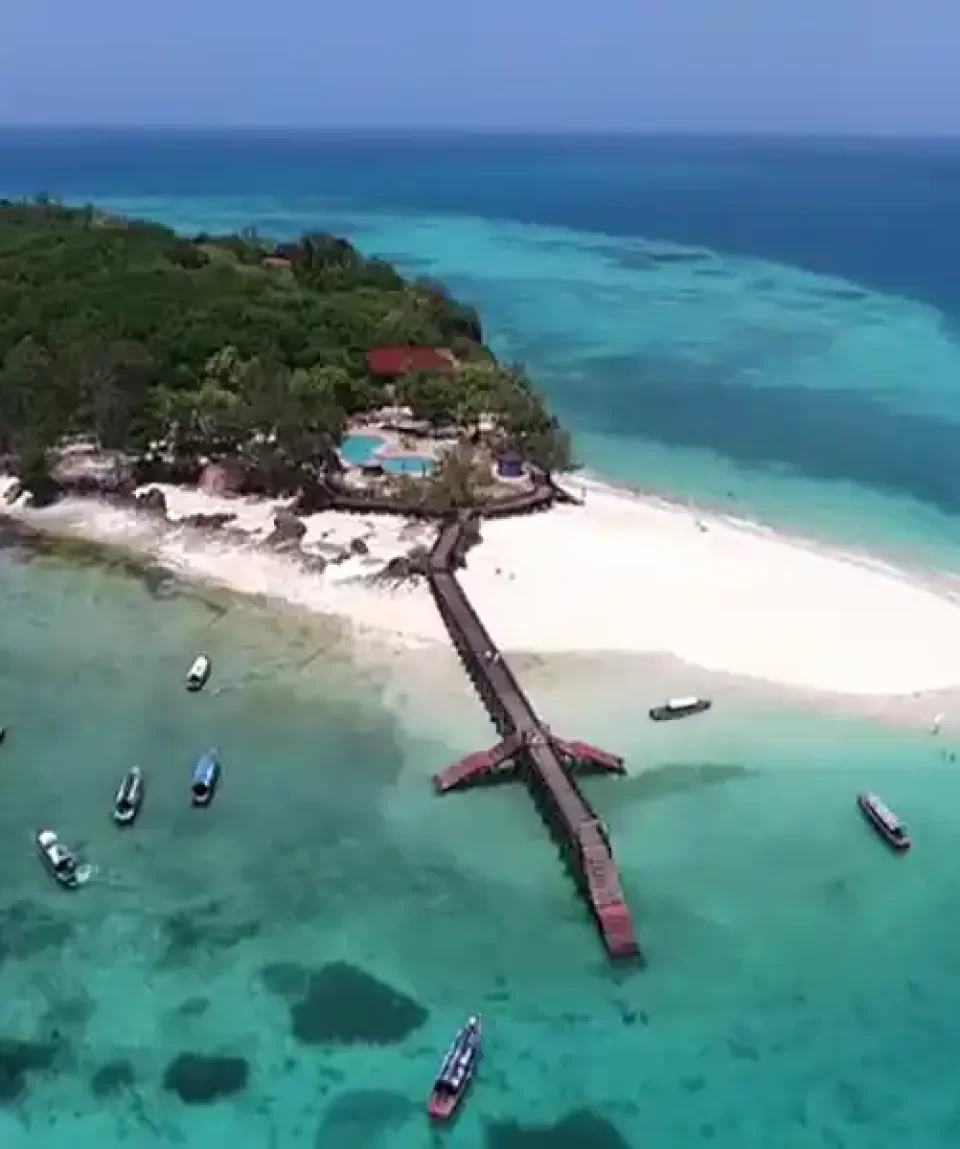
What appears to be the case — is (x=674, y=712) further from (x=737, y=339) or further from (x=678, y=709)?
(x=737, y=339)

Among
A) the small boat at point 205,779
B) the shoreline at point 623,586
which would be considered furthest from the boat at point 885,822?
the small boat at point 205,779

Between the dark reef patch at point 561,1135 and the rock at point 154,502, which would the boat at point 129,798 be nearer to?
the dark reef patch at point 561,1135

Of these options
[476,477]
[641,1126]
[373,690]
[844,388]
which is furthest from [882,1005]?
[844,388]

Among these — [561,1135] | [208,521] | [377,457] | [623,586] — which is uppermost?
[377,457]

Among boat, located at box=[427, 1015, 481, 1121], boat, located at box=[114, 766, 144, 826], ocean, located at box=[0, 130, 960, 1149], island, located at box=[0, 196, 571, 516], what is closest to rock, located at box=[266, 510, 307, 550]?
island, located at box=[0, 196, 571, 516]

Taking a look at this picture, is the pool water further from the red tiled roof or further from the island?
the red tiled roof

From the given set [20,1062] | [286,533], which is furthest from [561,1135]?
[286,533]

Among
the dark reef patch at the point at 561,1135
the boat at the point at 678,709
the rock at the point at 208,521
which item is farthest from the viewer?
the rock at the point at 208,521

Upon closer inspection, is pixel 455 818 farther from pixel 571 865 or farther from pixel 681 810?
pixel 681 810
